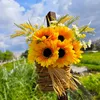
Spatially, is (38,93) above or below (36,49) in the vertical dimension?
below

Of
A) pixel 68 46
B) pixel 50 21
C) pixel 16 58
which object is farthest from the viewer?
pixel 16 58

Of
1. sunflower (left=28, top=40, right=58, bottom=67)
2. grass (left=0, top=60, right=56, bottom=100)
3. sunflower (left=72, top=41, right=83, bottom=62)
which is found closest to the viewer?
sunflower (left=28, top=40, right=58, bottom=67)

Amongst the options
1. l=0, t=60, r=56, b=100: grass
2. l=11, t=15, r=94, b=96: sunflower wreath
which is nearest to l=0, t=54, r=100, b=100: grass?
l=0, t=60, r=56, b=100: grass

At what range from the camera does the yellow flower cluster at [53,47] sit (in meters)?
2.48

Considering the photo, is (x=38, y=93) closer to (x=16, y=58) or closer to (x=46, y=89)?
(x=46, y=89)

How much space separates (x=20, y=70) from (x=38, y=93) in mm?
227

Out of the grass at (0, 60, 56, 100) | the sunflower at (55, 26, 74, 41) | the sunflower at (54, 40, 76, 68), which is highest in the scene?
the sunflower at (55, 26, 74, 41)

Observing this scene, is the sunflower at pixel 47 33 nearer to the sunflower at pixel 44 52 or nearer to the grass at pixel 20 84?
the sunflower at pixel 44 52

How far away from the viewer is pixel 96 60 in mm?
12719

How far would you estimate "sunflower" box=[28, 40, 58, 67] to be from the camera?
2465 millimetres

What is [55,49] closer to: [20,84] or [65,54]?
[65,54]

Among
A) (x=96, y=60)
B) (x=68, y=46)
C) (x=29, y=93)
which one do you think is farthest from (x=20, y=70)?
(x=96, y=60)

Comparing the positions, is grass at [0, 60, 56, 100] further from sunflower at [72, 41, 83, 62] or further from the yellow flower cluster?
sunflower at [72, 41, 83, 62]

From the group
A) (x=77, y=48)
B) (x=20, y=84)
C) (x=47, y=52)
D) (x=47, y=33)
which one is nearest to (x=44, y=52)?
(x=47, y=52)
